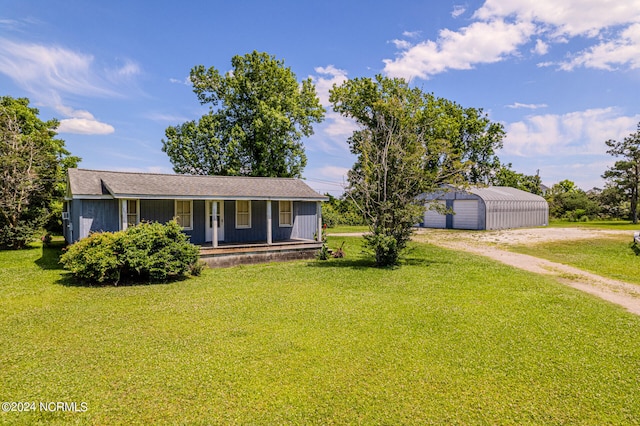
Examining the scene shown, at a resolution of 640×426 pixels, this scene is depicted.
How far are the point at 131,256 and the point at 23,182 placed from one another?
35.0 feet

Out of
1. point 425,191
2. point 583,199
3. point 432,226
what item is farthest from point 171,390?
point 583,199

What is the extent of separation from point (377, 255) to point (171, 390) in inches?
352

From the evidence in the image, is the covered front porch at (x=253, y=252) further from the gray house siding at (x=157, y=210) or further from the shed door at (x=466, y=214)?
the shed door at (x=466, y=214)

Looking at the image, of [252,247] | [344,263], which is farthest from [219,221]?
[344,263]

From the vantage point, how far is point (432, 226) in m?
29.6

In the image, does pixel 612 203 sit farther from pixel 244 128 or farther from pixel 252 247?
pixel 252 247

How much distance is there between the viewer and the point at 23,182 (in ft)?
50.6

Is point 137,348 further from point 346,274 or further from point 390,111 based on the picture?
point 390,111

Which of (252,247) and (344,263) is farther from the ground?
(252,247)

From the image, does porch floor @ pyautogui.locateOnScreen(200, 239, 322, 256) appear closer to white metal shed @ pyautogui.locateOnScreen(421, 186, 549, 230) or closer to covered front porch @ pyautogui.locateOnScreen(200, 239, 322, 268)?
covered front porch @ pyautogui.locateOnScreen(200, 239, 322, 268)

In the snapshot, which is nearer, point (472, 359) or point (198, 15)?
point (472, 359)

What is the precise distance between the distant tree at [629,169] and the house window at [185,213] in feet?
125

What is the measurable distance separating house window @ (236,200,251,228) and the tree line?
424 cm

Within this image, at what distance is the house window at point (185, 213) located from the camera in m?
13.5
